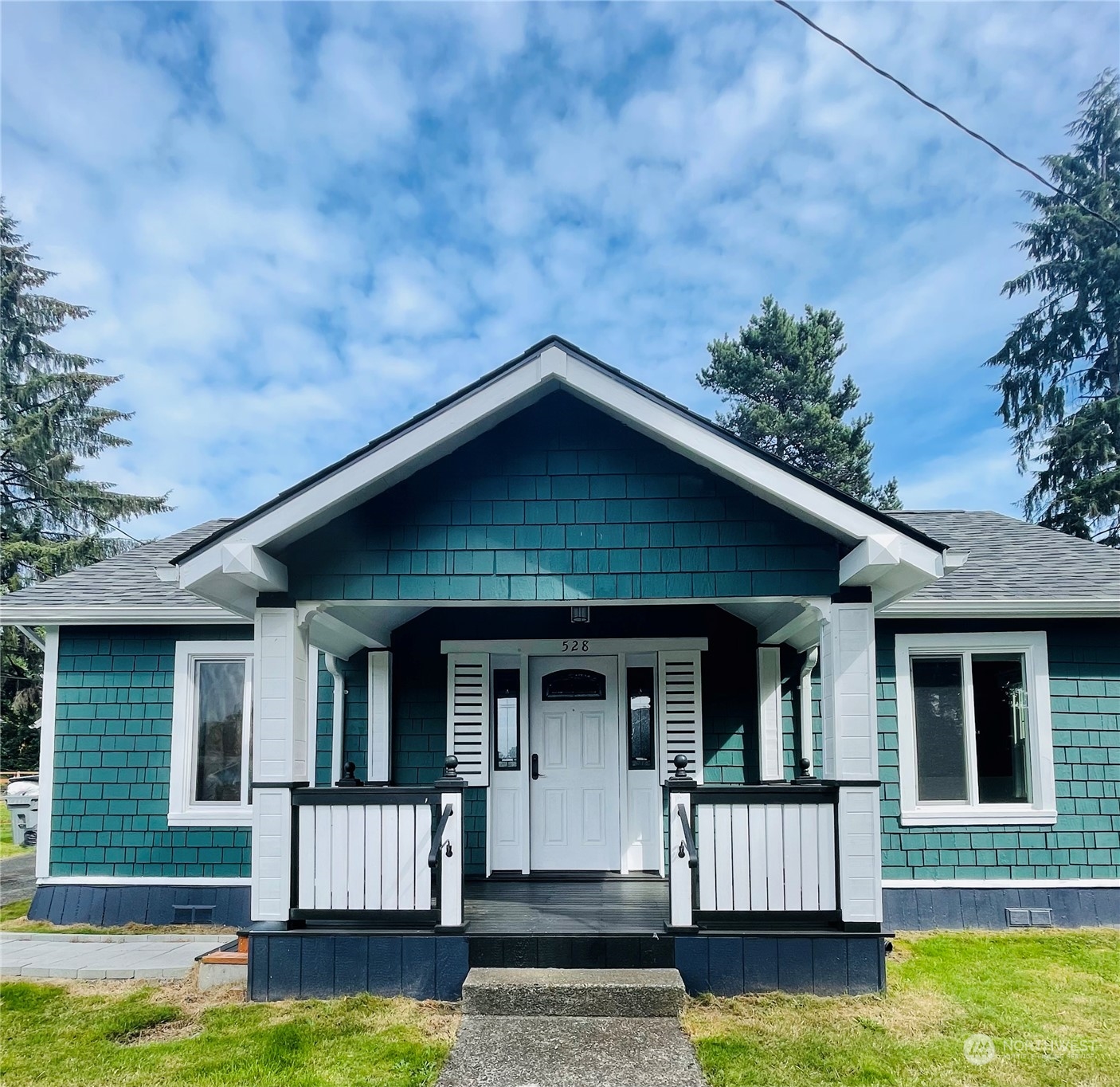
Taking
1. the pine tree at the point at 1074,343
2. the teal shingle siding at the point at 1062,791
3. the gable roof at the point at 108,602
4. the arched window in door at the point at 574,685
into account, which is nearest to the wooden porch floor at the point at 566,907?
the arched window in door at the point at 574,685

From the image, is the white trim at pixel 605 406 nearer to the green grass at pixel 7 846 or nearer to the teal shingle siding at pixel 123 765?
the teal shingle siding at pixel 123 765

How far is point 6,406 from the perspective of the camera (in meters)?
23.9

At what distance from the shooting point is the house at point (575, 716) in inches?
207

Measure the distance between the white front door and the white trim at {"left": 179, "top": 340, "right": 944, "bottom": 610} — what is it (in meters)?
3.18

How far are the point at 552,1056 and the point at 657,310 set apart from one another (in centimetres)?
2436

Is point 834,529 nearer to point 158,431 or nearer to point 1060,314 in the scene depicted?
point 1060,314

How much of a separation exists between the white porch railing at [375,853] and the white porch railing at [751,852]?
141cm

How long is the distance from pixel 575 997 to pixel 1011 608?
4.95m

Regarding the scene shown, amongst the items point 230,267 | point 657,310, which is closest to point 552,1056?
point 230,267

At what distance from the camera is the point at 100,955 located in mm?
6457

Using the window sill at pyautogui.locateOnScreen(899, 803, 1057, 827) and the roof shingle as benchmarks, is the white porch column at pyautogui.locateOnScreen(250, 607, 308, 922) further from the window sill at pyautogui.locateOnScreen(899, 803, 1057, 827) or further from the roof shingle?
the roof shingle

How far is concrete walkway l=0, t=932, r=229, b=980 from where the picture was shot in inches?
236

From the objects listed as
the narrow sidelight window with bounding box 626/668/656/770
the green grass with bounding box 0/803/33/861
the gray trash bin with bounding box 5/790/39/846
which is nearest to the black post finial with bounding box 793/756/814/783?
the narrow sidelight window with bounding box 626/668/656/770

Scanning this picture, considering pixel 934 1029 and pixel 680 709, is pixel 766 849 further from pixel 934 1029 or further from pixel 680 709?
pixel 680 709
